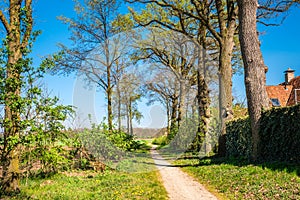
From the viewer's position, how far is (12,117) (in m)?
6.68

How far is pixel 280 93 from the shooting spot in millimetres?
36875

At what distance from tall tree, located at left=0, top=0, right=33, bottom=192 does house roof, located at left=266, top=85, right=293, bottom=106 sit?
3352 cm

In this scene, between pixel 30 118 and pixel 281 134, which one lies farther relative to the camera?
pixel 281 134

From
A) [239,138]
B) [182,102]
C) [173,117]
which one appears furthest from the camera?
[182,102]

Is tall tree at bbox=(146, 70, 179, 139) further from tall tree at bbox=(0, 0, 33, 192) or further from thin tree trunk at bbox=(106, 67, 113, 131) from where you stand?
tall tree at bbox=(0, 0, 33, 192)

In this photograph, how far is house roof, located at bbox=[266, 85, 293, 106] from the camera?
3618 centimetres

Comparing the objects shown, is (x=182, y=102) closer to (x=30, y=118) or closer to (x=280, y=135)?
(x=280, y=135)

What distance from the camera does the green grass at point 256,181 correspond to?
6430 millimetres

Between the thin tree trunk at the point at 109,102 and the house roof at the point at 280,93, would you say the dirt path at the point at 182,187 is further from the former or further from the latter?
the house roof at the point at 280,93

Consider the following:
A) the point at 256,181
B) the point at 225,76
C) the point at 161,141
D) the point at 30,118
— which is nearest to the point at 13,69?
the point at 30,118

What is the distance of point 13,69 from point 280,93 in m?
36.0

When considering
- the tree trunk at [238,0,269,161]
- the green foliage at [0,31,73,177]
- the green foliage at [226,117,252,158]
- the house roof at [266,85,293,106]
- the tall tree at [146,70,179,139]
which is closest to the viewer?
the green foliage at [0,31,73,177]

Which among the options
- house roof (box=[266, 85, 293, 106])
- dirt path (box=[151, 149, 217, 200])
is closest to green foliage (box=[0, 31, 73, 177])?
dirt path (box=[151, 149, 217, 200])

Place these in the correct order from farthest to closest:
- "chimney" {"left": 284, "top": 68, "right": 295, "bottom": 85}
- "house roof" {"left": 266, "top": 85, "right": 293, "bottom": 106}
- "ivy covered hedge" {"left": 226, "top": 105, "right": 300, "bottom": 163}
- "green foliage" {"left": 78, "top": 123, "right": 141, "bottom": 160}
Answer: "chimney" {"left": 284, "top": 68, "right": 295, "bottom": 85}
"house roof" {"left": 266, "top": 85, "right": 293, "bottom": 106}
"green foliage" {"left": 78, "top": 123, "right": 141, "bottom": 160}
"ivy covered hedge" {"left": 226, "top": 105, "right": 300, "bottom": 163}
